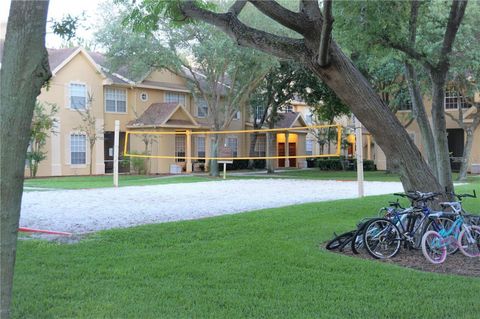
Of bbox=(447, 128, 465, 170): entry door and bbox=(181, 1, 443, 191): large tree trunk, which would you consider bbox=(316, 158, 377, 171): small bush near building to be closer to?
bbox=(447, 128, 465, 170): entry door

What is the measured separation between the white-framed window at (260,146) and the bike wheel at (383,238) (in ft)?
111

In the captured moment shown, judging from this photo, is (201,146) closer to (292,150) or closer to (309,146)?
(292,150)

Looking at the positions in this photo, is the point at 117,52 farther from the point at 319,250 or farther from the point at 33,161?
the point at 319,250

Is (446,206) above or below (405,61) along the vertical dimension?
below

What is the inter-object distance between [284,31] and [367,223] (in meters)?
18.8

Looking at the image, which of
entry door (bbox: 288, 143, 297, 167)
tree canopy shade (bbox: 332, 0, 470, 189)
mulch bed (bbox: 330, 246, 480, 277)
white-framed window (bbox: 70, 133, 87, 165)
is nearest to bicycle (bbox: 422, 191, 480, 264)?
mulch bed (bbox: 330, 246, 480, 277)

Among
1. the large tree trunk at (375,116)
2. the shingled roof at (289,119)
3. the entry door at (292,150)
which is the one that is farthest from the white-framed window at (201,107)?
the large tree trunk at (375,116)

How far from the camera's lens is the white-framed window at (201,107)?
3602 cm

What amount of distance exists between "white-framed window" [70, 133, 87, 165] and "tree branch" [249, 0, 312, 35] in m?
25.3

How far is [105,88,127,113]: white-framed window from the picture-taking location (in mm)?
32344

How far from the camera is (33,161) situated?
90.7ft

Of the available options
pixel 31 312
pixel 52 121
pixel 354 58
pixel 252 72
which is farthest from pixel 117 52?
pixel 31 312

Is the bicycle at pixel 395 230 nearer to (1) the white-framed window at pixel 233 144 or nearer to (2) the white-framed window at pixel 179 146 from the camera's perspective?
(2) the white-framed window at pixel 179 146

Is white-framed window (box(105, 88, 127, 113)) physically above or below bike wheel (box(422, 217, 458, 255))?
above
